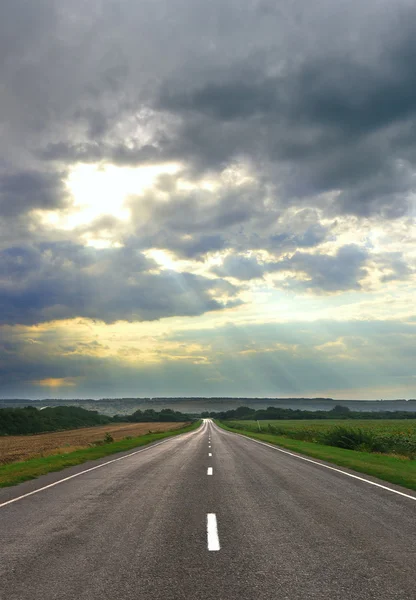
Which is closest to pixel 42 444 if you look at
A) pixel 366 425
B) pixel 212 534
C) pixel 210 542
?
pixel 212 534

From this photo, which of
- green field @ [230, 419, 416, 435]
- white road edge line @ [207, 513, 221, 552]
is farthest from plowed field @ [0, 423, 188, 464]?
green field @ [230, 419, 416, 435]

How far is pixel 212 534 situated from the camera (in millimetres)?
7816

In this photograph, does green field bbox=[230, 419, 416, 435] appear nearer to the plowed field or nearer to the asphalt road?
the plowed field

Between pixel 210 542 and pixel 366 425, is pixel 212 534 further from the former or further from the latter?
pixel 366 425

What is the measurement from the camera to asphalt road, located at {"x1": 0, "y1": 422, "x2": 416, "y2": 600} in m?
5.43

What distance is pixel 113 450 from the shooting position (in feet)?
101

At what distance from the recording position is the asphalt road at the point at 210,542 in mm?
5426

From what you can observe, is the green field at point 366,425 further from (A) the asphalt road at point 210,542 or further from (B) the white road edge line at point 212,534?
(B) the white road edge line at point 212,534

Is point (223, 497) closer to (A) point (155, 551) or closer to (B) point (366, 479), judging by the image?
(A) point (155, 551)

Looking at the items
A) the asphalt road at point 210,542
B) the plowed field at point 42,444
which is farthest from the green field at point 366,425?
the asphalt road at point 210,542

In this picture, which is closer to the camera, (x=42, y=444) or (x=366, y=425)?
(x=42, y=444)

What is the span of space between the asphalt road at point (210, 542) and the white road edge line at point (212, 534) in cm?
2

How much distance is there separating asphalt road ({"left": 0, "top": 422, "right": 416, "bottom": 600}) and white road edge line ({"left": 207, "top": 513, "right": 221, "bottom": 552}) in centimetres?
2

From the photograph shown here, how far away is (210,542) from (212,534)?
1.66 ft
